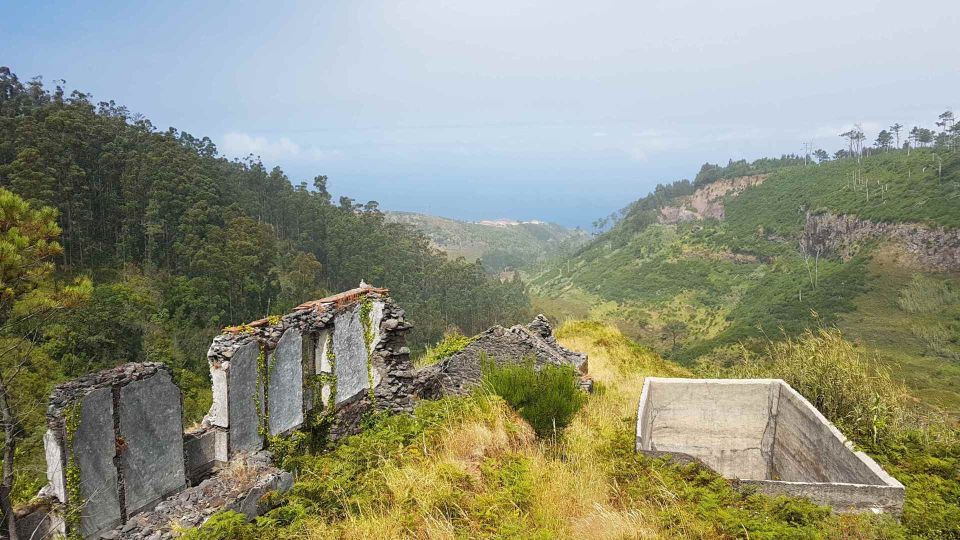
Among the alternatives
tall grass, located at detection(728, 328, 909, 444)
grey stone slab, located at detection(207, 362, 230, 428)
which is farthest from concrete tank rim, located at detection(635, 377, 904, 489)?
grey stone slab, located at detection(207, 362, 230, 428)

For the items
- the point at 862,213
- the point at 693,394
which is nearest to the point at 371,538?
the point at 693,394

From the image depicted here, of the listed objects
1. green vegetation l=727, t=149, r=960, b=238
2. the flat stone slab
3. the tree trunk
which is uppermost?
green vegetation l=727, t=149, r=960, b=238

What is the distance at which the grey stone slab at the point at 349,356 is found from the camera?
312 inches

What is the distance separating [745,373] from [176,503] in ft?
26.6

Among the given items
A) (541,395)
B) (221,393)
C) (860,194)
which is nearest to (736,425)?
(541,395)

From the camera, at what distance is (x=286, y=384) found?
7270mm

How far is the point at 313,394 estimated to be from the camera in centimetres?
773

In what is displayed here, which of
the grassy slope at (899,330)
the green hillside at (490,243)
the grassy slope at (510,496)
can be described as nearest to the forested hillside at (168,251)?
the grassy slope at (510,496)

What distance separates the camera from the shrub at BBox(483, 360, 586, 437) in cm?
591

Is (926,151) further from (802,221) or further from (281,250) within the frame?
(281,250)

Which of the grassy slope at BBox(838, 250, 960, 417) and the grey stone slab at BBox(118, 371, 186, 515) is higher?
the grey stone slab at BBox(118, 371, 186, 515)

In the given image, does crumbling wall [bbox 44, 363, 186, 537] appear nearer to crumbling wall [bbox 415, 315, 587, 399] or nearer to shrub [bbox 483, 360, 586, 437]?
shrub [bbox 483, 360, 586, 437]

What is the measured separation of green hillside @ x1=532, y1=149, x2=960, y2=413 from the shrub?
20882 millimetres

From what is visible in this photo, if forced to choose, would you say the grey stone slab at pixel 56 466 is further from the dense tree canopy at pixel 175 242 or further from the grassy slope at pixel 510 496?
the dense tree canopy at pixel 175 242
